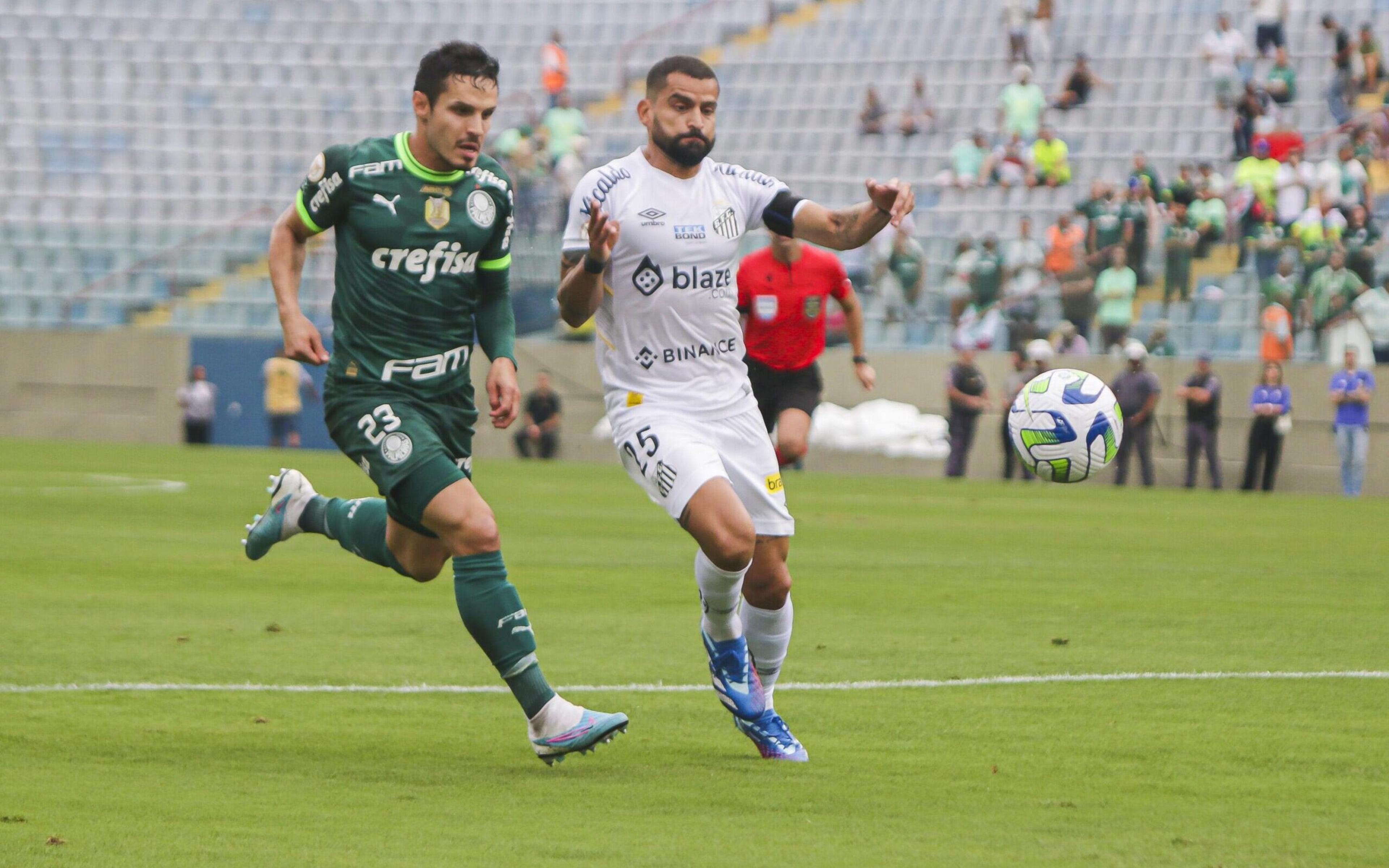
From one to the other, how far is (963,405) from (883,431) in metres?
2.39

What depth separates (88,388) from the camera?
32188 mm

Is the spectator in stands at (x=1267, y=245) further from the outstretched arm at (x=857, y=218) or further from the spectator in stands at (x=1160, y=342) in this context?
the outstretched arm at (x=857, y=218)

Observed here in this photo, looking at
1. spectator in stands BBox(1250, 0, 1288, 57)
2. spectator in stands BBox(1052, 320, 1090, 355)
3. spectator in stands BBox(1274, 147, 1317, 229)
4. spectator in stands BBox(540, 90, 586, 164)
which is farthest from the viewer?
spectator in stands BBox(540, 90, 586, 164)

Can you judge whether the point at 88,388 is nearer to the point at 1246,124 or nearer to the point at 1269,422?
the point at 1246,124

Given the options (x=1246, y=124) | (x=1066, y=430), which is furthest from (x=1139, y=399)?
(x=1066, y=430)

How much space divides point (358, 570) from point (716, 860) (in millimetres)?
8067

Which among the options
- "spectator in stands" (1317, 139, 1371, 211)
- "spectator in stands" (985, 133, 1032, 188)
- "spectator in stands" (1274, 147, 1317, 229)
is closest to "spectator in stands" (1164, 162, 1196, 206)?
"spectator in stands" (1274, 147, 1317, 229)

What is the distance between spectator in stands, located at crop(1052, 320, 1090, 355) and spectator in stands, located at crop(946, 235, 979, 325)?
1.88m

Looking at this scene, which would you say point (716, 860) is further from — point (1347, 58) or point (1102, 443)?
point (1347, 58)

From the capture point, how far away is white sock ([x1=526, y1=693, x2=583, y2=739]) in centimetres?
582

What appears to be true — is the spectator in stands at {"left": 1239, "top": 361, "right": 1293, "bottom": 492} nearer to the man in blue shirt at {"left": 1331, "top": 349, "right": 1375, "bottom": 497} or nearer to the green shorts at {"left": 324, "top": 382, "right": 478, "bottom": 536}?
the man in blue shirt at {"left": 1331, "top": 349, "right": 1375, "bottom": 497}

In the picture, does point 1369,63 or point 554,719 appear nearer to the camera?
point 554,719

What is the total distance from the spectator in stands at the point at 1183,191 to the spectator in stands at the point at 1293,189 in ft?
3.49

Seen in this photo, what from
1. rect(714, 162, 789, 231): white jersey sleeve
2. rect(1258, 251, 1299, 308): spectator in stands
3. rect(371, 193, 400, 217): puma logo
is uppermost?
rect(714, 162, 789, 231): white jersey sleeve
